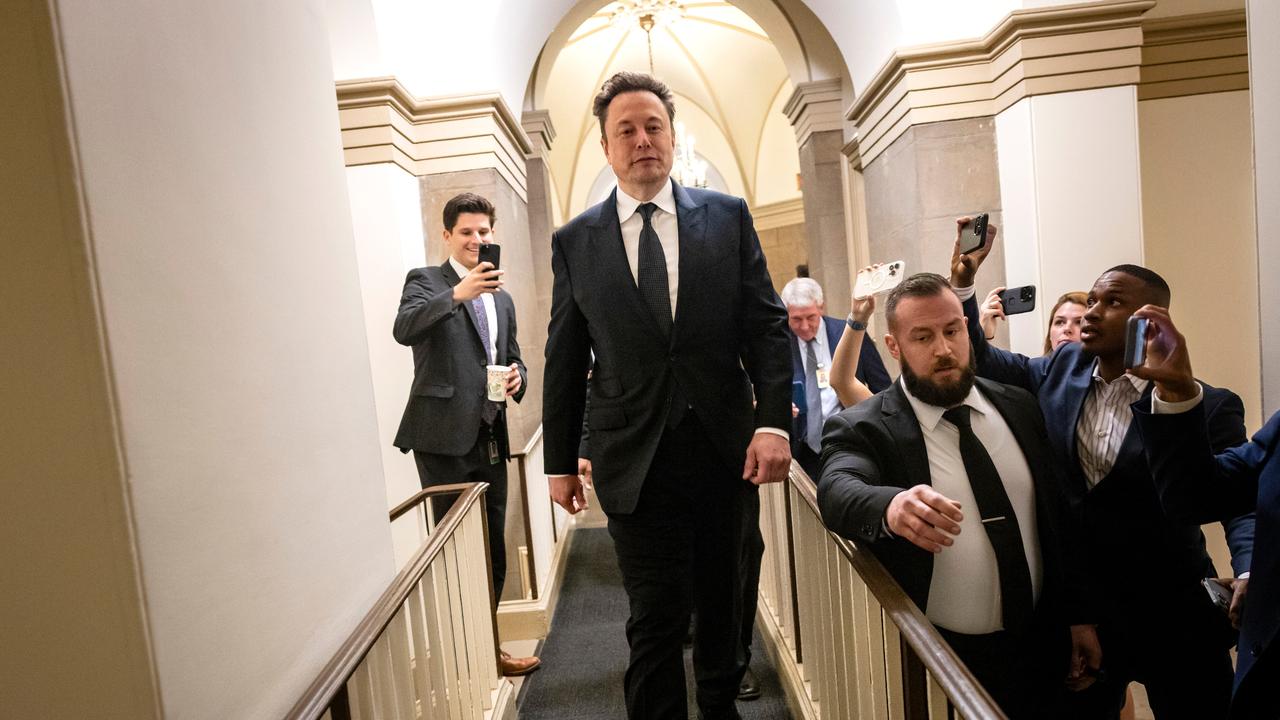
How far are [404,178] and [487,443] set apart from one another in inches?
83.7

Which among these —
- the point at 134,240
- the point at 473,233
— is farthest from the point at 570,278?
the point at 473,233

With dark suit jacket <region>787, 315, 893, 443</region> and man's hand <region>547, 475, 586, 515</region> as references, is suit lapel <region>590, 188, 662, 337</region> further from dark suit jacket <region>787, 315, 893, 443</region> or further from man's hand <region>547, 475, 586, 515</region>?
dark suit jacket <region>787, 315, 893, 443</region>

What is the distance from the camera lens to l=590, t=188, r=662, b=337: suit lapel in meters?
2.20

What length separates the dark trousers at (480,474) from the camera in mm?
3679

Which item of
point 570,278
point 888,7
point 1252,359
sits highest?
point 888,7

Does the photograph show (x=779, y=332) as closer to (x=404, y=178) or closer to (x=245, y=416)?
(x=245, y=416)

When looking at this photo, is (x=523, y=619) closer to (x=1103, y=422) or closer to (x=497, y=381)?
(x=497, y=381)

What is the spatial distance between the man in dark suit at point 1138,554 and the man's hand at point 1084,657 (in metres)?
0.12

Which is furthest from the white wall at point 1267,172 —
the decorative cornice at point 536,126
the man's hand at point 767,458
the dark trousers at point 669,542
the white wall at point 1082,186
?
the decorative cornice at point 536,126

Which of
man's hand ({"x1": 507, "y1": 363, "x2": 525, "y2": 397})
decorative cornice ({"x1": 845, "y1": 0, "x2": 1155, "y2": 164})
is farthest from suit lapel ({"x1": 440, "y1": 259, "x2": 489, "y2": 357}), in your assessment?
decorative cornice ({"x1": 845, "y1": 0, "x2": 1155, "y2": 164})

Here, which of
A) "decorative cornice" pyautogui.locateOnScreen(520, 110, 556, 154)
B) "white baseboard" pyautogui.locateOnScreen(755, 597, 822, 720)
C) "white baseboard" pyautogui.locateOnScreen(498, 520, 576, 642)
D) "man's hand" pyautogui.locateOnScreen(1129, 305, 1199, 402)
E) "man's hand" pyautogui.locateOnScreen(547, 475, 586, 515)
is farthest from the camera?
"decorative cornice" pyautogui.locateOnScreen(520, 110, 556, 154)

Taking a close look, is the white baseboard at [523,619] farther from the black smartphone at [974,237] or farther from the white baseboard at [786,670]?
the black smartphone at [974,237]

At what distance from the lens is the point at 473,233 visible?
3684 millimetres

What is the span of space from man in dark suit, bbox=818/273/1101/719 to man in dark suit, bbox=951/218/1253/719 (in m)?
0.26
